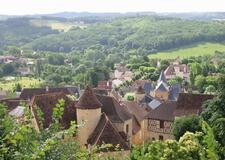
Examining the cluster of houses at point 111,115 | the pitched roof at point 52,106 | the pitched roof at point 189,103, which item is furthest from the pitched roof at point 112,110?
the pitched roof at point 189,103

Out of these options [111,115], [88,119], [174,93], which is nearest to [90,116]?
[88,119]

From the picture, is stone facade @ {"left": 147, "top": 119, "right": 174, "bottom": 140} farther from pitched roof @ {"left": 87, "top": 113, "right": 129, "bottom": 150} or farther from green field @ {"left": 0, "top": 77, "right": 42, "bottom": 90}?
green field @ {"left": 0, "top": 77, "right": 42, "bottom": 90}

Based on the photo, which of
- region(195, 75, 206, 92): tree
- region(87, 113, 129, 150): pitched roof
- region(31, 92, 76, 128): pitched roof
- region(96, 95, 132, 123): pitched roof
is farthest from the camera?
region(195, 75, 206, 92): tree

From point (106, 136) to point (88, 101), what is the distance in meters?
4.06

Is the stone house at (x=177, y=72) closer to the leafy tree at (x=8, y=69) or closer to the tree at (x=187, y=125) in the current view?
the leafy tree at (x=8, y=69)

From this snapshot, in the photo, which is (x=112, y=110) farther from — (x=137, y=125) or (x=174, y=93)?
(x=174, y=93)

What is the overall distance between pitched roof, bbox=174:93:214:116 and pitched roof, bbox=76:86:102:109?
10.5m

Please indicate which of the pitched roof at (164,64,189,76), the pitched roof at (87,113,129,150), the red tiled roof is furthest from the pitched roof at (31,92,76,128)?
the pitched roof at (164,64,189,76)

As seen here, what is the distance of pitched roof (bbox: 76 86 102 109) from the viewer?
38125mm

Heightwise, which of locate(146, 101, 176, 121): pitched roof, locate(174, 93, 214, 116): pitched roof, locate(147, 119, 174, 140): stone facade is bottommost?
locate(147, 119, 174, 140): stone facade

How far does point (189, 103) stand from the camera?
149ft

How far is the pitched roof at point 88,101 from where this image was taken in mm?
38125

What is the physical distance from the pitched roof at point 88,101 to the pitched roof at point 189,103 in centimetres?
1047

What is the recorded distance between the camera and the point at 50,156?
460 inches
